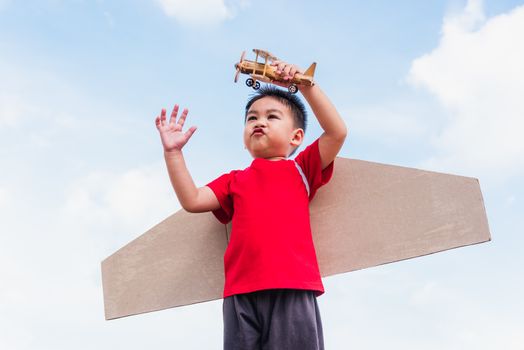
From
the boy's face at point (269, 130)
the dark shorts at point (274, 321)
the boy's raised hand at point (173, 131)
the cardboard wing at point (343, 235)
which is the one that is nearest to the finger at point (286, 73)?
the boy's face at point (269, 130)

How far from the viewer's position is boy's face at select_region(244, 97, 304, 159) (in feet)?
7.90

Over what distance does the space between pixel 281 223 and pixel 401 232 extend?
53 centimetres

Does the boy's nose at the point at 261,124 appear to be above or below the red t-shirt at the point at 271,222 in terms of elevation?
above

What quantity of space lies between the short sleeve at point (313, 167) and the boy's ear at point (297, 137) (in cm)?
6

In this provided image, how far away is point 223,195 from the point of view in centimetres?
243

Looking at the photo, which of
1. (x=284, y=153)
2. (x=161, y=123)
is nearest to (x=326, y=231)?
(x=284, y=153)

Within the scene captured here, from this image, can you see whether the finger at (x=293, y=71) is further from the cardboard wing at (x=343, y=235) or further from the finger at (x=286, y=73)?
the cardboard wing at (x=343, y=235)

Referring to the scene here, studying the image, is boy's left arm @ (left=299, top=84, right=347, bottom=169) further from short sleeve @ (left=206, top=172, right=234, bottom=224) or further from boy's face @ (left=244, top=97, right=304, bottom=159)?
short sleeve @ (left=206, top=172, right=234, bottom=224)

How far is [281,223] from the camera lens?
222 centimetres

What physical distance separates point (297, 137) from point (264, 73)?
332 millimetres

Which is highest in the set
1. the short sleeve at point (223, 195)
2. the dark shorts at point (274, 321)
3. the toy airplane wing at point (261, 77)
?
the toy airplane wing at point (261, 77)

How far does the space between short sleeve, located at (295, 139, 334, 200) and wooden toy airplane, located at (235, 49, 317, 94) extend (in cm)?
25

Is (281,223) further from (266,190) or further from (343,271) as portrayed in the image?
(343,271)

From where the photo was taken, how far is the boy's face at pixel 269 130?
7.90 ft
